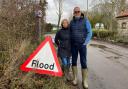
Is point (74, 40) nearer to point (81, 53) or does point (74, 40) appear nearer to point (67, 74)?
point (81, 53)

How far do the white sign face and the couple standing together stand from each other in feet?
4.80

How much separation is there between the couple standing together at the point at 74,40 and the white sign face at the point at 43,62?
146 cm

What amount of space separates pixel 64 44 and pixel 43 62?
1.64 m

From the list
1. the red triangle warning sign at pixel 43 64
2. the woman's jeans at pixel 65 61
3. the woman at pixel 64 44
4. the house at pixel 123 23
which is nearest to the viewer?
the red triangle warning sign at pixel 43 64

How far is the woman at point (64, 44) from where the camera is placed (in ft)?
21.5

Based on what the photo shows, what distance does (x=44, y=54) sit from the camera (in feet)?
16.9

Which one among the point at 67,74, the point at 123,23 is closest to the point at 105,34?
the point at 123,23

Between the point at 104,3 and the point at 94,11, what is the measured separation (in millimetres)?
8315

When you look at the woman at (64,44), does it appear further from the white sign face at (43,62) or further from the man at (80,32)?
the white sign face at (43,62)

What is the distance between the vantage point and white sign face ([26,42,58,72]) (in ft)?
16.6

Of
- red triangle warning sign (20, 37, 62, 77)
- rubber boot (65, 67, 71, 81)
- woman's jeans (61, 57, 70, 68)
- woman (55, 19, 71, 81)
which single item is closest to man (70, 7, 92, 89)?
woman (55, 19, 71, 81)

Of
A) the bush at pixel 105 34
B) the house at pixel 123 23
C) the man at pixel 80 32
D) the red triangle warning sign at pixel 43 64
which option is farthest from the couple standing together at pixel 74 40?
the house at pixel 123 23

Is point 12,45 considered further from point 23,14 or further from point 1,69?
point 23,14

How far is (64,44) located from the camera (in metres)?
6.61
